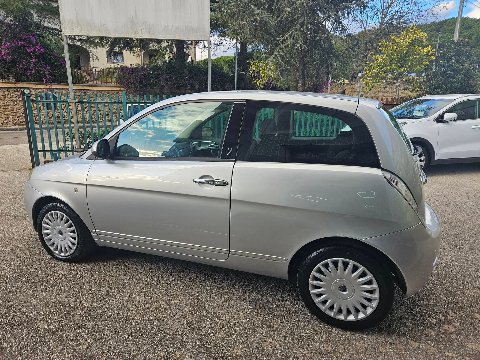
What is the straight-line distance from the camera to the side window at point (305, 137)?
2311mm

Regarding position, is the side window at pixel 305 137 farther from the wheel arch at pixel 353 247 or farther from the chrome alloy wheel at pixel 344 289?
the chrome alloy wheel at pixel 344 289

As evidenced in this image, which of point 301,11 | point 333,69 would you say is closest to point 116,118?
point 301,11

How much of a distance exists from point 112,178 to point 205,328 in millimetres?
Answer: 1402

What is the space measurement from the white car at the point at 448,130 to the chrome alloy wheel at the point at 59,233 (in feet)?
20.5

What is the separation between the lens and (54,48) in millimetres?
16328

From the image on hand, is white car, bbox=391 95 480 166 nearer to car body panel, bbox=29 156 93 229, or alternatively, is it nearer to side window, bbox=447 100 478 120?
side window, bbox=447 100 478 120

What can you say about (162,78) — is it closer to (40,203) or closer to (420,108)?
(420,108)

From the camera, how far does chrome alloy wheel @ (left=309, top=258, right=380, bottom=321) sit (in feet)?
7.73

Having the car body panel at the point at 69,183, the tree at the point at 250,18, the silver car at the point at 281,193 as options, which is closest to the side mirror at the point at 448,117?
the silver car at the point at 281,193

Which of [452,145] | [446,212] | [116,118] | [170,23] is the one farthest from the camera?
[170,23]

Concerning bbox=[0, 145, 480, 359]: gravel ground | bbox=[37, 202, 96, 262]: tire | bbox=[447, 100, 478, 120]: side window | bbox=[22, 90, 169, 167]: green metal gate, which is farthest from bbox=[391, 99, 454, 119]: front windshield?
bbox=[37, 202, 96, 262]: tire

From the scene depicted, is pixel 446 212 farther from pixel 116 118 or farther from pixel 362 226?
pixel 116 118

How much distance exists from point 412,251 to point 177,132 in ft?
6.32

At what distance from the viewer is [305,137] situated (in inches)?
98.0
